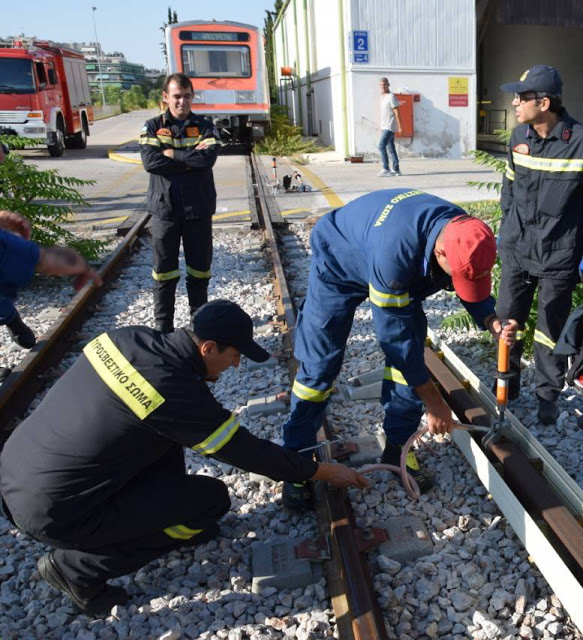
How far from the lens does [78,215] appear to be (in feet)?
36.8

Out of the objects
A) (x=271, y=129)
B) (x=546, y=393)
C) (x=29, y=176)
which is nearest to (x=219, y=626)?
(x=546, y=393)

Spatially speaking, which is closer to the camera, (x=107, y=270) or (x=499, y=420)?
(x=499, y=420)

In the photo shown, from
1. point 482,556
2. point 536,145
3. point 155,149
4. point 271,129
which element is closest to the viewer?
point 482,556

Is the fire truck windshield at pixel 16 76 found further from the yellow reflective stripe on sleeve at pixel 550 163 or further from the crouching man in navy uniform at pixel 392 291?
the crouching man in navy uniform at pixel 392 291

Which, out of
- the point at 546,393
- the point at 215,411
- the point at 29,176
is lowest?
the point at 546,393

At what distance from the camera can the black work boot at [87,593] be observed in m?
2.65

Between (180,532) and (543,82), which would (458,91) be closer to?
(543,82)

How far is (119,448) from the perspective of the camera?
98.4 inches

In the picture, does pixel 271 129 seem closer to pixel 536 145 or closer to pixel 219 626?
pixel 536 145

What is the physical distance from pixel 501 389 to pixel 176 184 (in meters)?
3.10

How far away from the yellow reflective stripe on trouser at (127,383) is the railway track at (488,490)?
1080 millimetres

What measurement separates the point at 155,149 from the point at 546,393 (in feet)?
11.3

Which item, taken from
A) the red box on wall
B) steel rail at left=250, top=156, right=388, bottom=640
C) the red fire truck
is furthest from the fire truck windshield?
steel rail at left=250, top=156, right=388, bottom=640

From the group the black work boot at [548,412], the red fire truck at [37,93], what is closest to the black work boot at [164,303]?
the black work boot at [548,412]
